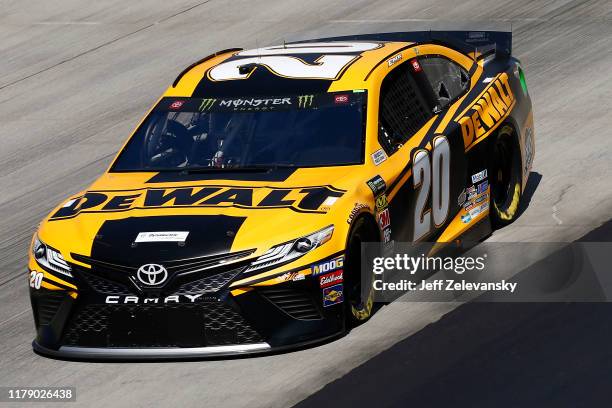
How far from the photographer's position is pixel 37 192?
46.5 ft

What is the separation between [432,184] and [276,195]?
4.69 ft

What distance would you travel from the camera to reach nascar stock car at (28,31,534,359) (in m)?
9.01

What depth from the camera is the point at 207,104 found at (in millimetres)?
→ 10828

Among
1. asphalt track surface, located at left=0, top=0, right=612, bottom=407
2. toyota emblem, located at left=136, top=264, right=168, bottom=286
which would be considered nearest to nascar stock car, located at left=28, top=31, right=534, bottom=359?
toyota emblem, located at left=136, top=264, right=168, bottom=286

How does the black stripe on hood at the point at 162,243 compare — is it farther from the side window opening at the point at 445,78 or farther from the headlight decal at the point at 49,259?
the side window opening at the point at 445,78

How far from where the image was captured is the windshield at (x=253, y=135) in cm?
1028

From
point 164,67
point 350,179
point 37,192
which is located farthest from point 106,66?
point 350,179

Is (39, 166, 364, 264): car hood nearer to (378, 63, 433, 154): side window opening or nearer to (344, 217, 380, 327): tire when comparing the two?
(344, 217, 380, 327): tire

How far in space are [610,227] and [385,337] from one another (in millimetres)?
2648

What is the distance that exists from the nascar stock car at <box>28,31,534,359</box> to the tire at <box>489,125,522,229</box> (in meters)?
0.02

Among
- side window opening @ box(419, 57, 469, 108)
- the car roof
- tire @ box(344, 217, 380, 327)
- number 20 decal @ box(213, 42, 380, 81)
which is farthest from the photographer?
side window opening @ box(419, 57, 469, 108)

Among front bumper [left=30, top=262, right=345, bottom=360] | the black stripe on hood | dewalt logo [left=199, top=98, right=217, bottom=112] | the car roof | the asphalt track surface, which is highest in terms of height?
the car roof

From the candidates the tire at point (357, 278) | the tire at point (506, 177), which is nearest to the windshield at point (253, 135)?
the tire at point (357, 278)

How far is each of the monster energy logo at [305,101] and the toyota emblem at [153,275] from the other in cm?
208
